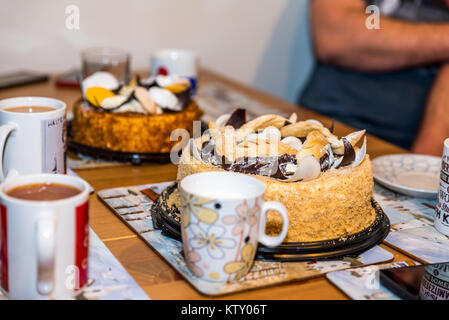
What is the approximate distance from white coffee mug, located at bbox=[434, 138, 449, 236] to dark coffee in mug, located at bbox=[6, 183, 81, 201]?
53cm

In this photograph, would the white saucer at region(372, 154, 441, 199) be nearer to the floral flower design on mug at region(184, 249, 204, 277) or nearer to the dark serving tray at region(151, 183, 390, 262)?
the dark serving tray at region(151, 183, 390, 262)

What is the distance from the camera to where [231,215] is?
0.65 meters

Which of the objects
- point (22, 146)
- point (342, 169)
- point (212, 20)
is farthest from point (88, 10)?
point (342, 169)

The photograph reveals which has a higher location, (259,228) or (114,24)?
(114,24)

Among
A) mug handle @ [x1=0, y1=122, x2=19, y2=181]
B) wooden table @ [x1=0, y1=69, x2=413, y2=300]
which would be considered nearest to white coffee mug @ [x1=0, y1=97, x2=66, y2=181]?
mug handle @ [x1=0, y1=122, x2=19, y2=181]

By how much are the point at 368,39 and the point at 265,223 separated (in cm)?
130

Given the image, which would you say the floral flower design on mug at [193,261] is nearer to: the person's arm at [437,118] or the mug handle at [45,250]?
the mug handle at [45,250]

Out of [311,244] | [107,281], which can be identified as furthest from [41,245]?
[311,244]

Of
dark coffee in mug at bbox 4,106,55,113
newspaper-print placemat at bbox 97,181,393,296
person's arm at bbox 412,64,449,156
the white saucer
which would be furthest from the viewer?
person's arm at bbox 412,64,449,156

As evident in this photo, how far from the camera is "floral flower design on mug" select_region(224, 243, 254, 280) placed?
68 cm

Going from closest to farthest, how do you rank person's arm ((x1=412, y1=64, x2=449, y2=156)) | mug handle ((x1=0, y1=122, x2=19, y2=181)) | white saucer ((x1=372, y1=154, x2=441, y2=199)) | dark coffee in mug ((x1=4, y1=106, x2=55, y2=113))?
mug handle ((x1=0, y1=122, x2=19, y2=181)) < dark coffee in mug ((x1=4, y1=106, x2=55, y2=113)) < white saucer ((x1=372, y1=154, x2=441, y2=199)) < person's arm ((x1=412, y1=64, x2=449, y2=156))
